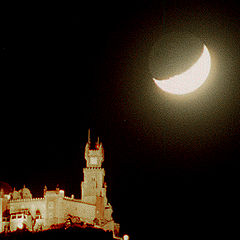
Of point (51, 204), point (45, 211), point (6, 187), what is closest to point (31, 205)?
point (45, 211)

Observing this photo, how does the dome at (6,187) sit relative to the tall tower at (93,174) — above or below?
below

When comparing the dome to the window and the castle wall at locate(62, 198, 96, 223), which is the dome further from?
the castle wall at locate(62, 198, 96, 223)

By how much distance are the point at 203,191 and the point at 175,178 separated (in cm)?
278

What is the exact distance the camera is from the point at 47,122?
1944 centimetres

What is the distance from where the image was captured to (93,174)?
35312mm

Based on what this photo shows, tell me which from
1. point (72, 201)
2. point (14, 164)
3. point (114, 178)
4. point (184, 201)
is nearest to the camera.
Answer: point (184, 201)

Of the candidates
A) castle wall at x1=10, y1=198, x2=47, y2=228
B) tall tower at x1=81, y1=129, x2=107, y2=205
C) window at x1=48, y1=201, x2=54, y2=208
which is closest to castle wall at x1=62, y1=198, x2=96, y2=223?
window at x1=48, y1=201, x2=54, y2=208

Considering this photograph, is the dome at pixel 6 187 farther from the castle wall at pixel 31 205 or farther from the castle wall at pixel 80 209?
the castle wall at pixel 80 209

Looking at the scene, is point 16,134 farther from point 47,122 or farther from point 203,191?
point 203,191

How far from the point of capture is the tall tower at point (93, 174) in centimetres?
3438

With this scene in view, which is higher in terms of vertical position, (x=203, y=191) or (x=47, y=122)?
(x=47, y=122)

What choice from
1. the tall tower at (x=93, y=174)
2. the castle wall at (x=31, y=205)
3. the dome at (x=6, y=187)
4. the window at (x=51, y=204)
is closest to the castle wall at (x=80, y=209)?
the window at (x=51, y=204)

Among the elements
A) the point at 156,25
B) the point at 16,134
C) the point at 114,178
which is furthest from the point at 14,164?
the point at 156,25

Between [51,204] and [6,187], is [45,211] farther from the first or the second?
[6,187]
